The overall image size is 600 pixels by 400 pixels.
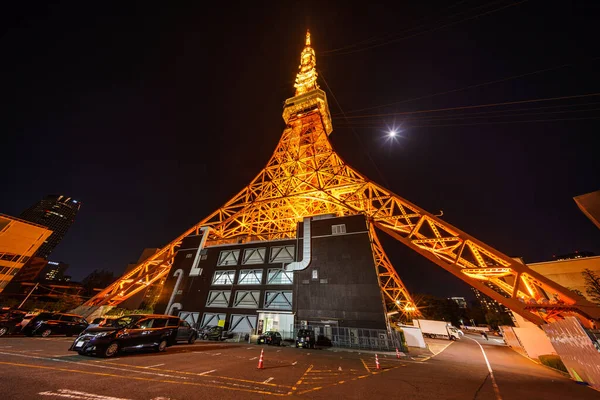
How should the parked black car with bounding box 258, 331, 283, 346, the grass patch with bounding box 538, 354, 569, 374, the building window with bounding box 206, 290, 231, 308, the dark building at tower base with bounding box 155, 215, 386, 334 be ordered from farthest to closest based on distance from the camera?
the building window with bounding box 206, 290, 231, 308, the dark building at tower base with bounding box 155, 215, 386, 334, the parked black car with bounding box 258, 331, 283, 346, the grass patch with bounding box 538, 354, 569, 374

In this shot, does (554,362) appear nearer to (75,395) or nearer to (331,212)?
(331,212)

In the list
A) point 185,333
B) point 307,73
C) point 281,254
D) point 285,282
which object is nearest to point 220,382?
point 185,333

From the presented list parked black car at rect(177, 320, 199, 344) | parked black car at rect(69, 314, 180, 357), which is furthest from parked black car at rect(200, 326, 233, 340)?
parked black car at rect(69, 314, 180, 357)

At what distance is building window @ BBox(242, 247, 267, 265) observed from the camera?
23.8 metres

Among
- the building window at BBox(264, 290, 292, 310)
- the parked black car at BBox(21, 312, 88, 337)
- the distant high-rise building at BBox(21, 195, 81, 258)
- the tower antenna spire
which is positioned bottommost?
the parked black car at BBox(21, 312, 88, 337)

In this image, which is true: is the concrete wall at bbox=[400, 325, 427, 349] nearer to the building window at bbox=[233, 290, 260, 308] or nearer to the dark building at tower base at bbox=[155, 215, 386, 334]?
the dark building at tower base at bbox=[155, 215, 386, 334]

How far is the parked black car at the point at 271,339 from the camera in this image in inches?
664

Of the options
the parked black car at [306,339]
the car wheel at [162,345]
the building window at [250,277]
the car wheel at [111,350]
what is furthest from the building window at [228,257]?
the car wheel at [111,350]

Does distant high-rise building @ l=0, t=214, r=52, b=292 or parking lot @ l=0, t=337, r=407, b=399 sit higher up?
distant high-rise building @ l=0, t=214, r=52, b=292

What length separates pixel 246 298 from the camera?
21812mm

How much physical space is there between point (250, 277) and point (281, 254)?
13.7ft

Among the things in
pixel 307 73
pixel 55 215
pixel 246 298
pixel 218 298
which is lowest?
pixel 246 298

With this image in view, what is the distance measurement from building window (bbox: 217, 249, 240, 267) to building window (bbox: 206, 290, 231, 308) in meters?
3.10

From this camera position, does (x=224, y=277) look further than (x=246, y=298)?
Yes
